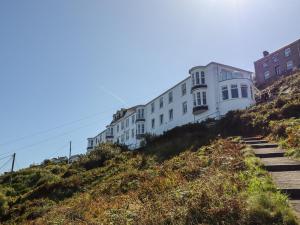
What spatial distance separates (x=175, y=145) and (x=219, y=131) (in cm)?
418

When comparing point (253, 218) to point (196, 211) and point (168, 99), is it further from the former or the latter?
point (168, 99)

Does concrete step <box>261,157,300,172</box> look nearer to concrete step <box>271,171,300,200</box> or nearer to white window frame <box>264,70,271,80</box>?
concrete step <box>271,171,300,200</box>

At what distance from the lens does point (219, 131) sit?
1184 inches

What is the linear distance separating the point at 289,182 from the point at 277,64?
6793cm

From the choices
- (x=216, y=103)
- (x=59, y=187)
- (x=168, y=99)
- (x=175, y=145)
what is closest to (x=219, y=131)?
(x=175, y=145)

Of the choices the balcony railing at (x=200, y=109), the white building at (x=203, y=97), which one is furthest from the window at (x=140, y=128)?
the balcony railing at (x=200, y=109)

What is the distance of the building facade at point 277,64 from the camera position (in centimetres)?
6719

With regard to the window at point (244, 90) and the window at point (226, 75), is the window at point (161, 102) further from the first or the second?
the window at point (244, 90)

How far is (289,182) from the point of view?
8953 millimetres

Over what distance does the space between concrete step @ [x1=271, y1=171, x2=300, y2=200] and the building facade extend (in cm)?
5881

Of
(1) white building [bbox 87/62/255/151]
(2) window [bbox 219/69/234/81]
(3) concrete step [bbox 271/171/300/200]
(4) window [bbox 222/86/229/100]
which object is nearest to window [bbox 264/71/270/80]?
(1) white building [bbox 87/62/255/151]

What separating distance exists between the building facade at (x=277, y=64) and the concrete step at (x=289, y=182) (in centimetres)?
5881

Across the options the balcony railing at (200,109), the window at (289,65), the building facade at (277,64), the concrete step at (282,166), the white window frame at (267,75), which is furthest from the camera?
the white window frame at (267,75)

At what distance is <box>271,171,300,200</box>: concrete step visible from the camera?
8.14 m
